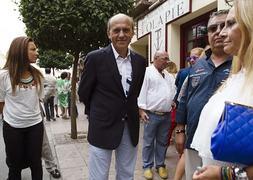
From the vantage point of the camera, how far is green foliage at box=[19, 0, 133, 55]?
757 cm

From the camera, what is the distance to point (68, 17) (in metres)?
7.60

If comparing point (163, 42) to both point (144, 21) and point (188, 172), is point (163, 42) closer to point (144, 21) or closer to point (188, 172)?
point (144, 21)

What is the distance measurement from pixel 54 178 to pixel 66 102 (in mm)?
9091

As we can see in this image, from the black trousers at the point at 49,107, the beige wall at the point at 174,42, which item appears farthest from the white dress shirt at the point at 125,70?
the black trousers at the point at 49,107

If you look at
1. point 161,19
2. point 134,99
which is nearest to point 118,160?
point 134,99

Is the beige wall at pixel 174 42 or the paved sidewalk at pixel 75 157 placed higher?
the beige wall at pixel 174 42

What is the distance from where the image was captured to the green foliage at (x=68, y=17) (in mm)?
7570

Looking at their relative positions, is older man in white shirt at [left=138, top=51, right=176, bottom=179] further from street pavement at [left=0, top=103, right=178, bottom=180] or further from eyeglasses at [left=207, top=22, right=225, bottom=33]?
eyeglasses at [left=207, top=22, right=225, bottom=33]

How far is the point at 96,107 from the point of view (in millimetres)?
3398

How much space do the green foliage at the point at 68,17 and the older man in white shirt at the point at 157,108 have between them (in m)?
2.63

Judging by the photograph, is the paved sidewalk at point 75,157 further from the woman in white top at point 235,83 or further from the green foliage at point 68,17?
the woman in white top at point 235,83

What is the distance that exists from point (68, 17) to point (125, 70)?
4.46m

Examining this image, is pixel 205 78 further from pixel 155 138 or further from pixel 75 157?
pixel 75 157

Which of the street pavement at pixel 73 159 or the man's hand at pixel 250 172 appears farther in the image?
the street pavement at pixel 73 159
